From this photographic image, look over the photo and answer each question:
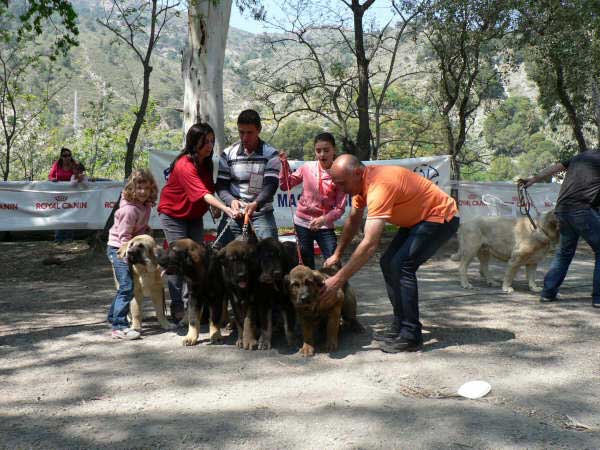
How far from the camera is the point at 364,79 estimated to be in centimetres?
1633

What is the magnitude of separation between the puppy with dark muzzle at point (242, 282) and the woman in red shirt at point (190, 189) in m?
0.79

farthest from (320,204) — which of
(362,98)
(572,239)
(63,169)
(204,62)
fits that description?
(362,98)

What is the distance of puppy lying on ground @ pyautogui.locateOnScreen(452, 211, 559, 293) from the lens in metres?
8.53

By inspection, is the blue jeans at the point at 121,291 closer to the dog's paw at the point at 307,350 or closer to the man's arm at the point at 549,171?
the dog's paw at the point at 307,350

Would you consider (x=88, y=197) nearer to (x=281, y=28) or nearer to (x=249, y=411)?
(x=281, y=28)

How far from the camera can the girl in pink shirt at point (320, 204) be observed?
663cm

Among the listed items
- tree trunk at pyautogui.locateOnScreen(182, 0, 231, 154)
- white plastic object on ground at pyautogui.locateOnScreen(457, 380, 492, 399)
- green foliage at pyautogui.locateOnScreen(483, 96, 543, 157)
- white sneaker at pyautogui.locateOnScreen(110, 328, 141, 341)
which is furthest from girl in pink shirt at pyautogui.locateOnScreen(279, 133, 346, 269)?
green foliage at pyautogui.locateOnScreen(483, 96, 543, 157)

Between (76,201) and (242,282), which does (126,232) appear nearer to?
(242,282)

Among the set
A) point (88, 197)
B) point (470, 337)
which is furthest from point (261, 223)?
point (88, 197)

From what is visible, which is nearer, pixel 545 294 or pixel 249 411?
pixel 249 411

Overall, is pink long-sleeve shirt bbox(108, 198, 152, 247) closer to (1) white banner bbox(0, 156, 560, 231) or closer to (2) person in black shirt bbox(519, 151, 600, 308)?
(2) person in black shirt bbox(519, 151, 600, 308)

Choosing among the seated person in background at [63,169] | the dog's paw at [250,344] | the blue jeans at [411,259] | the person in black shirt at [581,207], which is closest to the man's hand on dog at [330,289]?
the blue jeans at [411,259]

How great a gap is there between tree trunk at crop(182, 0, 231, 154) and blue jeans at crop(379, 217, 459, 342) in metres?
5.61

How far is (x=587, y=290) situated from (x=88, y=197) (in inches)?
410
